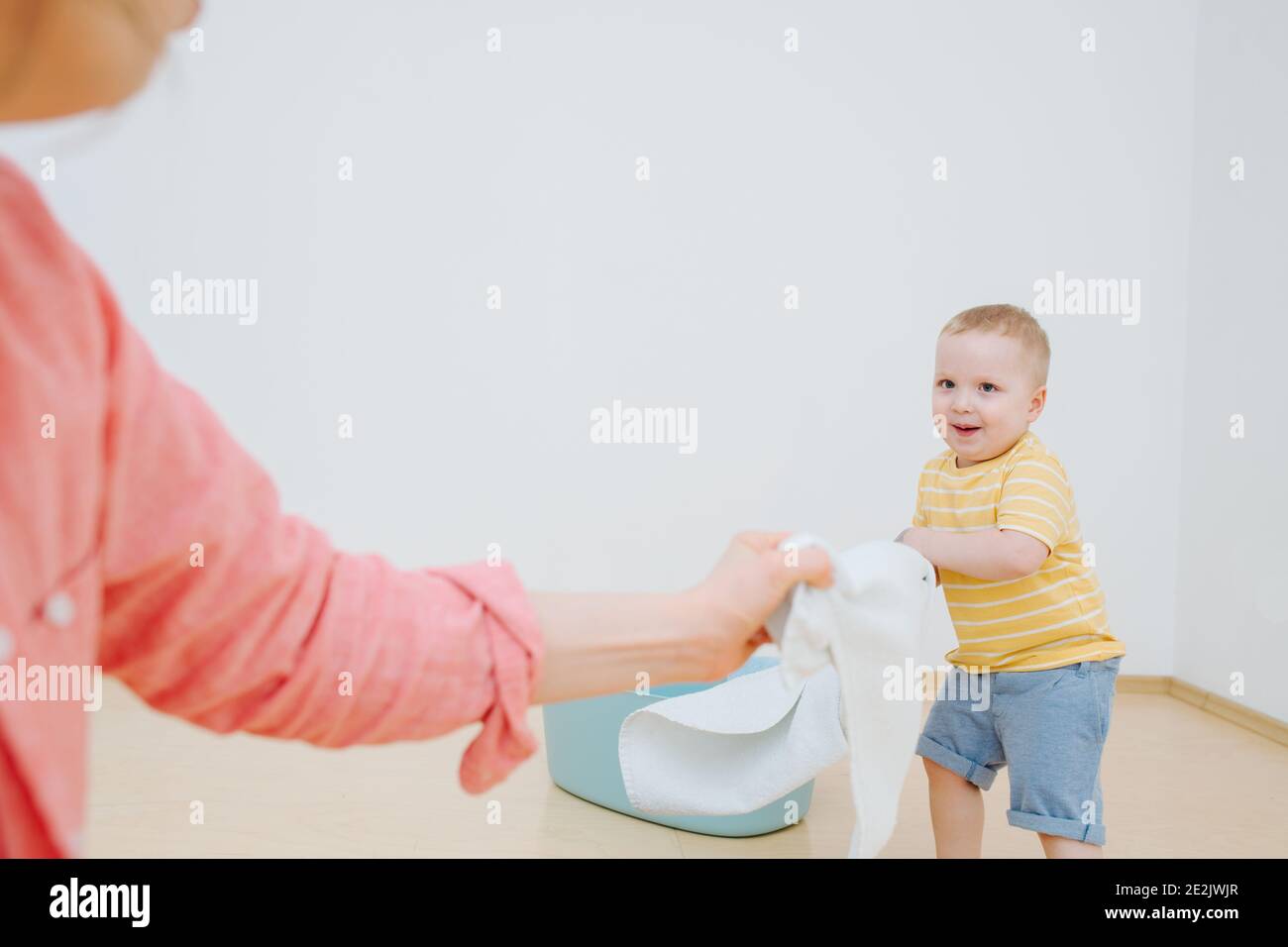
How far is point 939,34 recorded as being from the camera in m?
2.44

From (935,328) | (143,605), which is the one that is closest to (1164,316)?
(935,328)

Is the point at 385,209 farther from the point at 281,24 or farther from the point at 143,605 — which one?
the point at 143,605

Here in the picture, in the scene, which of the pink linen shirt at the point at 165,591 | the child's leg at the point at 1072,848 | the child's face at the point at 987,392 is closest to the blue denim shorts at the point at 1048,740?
the child's leg at the point at 1072,848

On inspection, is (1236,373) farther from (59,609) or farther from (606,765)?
(59,609)

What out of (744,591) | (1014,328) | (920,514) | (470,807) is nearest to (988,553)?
(920,514)

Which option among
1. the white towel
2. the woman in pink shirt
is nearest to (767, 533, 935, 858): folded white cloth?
the white towel

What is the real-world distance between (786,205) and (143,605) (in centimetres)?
214

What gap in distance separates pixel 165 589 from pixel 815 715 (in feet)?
3.18

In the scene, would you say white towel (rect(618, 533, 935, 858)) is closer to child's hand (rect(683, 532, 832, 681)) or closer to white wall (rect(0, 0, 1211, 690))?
child's hand (rect(683, 532, 832, 681))

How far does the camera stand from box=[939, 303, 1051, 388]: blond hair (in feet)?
4.58

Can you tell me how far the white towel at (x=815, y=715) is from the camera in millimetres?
910

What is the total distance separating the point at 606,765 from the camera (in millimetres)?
1690

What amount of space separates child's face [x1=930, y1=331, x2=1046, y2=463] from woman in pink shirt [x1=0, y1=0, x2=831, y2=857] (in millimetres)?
754

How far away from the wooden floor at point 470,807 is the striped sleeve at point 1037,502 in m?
0.53
